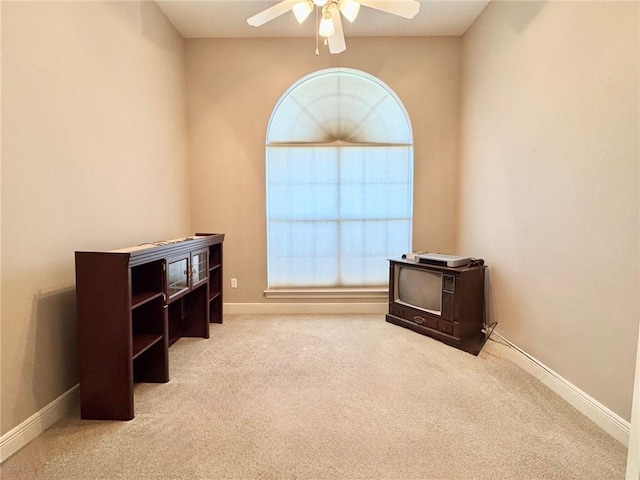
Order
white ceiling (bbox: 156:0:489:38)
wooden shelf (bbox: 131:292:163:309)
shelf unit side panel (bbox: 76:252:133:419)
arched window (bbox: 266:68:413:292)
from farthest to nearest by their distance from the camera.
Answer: arched window (bbox: 266:68:413:292) < white ceiling (bbox: 156:0:489:38) < wooden shelf (bbox: 131:292:163:309) < shelf unit side panel (bbox: 76:252:133:419)

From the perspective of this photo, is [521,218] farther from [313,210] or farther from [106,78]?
[106,78]

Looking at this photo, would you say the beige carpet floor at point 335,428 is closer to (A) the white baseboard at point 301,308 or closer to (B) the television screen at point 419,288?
(B) the television screen at point 419,288

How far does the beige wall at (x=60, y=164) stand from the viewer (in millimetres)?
1600

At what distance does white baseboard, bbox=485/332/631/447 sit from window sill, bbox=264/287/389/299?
4.26ft

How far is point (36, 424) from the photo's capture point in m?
1.71

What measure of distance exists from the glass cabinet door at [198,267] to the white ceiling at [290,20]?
2.30 m

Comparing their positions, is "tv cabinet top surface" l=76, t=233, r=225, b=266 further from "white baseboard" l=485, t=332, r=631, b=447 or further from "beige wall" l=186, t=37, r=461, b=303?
"white baseboard" l=485, t=332, r=631, b=447

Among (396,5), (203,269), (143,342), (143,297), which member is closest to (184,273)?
(203,269)

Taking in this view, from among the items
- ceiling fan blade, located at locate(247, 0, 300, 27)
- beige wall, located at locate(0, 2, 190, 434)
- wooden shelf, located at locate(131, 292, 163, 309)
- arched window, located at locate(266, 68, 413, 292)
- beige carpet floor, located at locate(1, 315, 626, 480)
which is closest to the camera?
beige carpet floor, located at locate(1, 315, 626, 480)

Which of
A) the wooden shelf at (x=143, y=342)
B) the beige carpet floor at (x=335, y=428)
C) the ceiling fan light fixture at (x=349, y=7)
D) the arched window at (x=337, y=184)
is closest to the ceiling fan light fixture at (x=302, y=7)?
the ceiling fan light fixture at (x=349, y=7)

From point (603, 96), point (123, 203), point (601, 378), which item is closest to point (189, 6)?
point (123, 203)

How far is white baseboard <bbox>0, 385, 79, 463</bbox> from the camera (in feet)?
5.09

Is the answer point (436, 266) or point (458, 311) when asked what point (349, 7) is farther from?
point (458, 311)

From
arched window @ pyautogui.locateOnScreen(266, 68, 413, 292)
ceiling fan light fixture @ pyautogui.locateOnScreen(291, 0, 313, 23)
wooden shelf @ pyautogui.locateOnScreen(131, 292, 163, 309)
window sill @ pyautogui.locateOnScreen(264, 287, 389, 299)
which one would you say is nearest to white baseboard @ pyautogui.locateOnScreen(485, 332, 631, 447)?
window sill @ pyautogui.locateOnScreen(264, 287, 389, 299)
